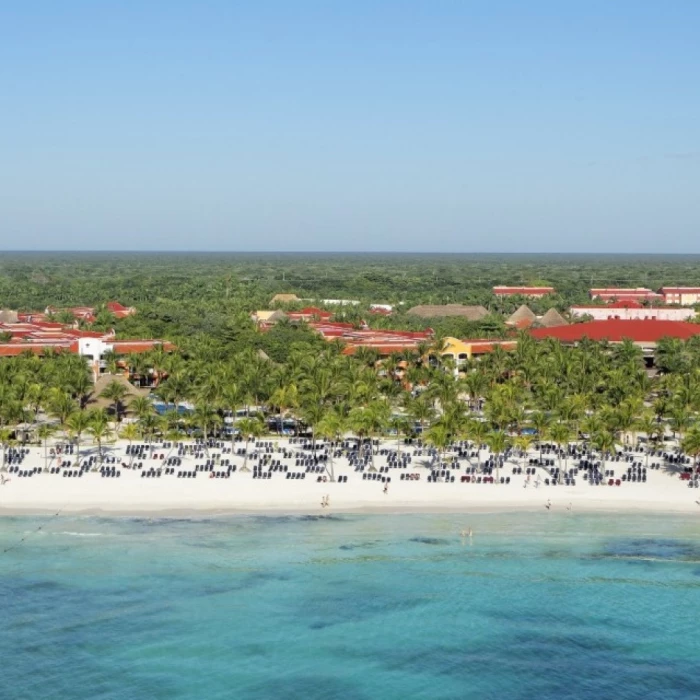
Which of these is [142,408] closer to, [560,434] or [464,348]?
[560,434]

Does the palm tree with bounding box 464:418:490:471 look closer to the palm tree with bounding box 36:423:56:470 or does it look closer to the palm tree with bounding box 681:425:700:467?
the palm tree with bounding box 681:425:700:467

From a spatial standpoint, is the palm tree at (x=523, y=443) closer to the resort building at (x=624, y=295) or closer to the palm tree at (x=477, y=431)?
the palm tree at (x=477, y=431)

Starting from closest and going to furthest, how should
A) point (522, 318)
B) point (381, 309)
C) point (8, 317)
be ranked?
1. point (8, 317)
2. point (522, 318)
3. point (381, 309)

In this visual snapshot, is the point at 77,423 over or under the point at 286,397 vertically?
under

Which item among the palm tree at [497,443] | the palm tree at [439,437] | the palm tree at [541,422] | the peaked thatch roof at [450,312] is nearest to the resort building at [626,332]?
the peaked thatch roof at [450,312]

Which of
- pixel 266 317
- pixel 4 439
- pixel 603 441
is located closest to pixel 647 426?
pixel 603 441

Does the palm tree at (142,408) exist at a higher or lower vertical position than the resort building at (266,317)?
lower
